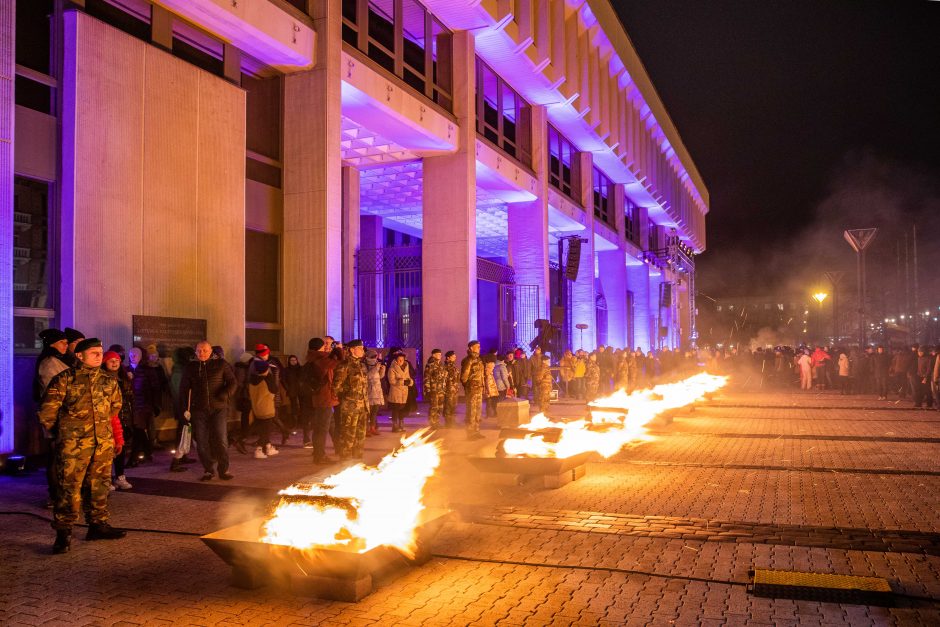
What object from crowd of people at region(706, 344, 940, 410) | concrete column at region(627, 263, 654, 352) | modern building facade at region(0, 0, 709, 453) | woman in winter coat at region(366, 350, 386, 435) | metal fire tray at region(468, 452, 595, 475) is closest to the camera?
metal fire tray at region(468, 452, 595, 475)

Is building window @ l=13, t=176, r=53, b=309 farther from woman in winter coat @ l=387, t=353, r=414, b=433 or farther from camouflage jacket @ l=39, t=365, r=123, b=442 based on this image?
woman in winter coat @ l=387, t=353, r=414, b=433

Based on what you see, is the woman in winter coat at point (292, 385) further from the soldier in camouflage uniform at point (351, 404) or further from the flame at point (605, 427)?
the flame at point (605, 427)

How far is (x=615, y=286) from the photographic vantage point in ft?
132

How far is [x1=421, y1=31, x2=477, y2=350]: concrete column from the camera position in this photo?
73.8ft

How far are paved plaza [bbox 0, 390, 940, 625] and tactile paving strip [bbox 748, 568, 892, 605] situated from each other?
11cm

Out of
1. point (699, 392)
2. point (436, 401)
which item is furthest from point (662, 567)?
point (699, 392)

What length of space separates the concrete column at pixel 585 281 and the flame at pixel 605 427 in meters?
8.47

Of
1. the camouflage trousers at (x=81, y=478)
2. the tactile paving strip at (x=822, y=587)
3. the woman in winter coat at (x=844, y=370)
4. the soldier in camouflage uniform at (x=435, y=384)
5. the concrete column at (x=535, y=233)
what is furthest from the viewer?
the woman in winter coat at (x=844, y=370)

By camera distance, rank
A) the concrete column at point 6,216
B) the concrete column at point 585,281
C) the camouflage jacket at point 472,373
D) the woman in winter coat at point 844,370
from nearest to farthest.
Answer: the concrete column at point 6,216 → the camouflage jacket at point 472,373 → the woman in winter coat at point 844,370 → the concrete column at point 585,281

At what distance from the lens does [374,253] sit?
23734 millimetres

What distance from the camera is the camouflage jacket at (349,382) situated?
37.8 ft

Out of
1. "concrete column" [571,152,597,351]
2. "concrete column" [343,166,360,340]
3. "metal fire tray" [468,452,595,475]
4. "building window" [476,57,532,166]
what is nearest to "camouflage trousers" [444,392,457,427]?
"concrete column" [343,166,360,340]

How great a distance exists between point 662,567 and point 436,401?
1028 centimetres

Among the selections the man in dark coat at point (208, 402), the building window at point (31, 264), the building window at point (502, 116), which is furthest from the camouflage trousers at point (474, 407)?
the building window at point (502, 116)
